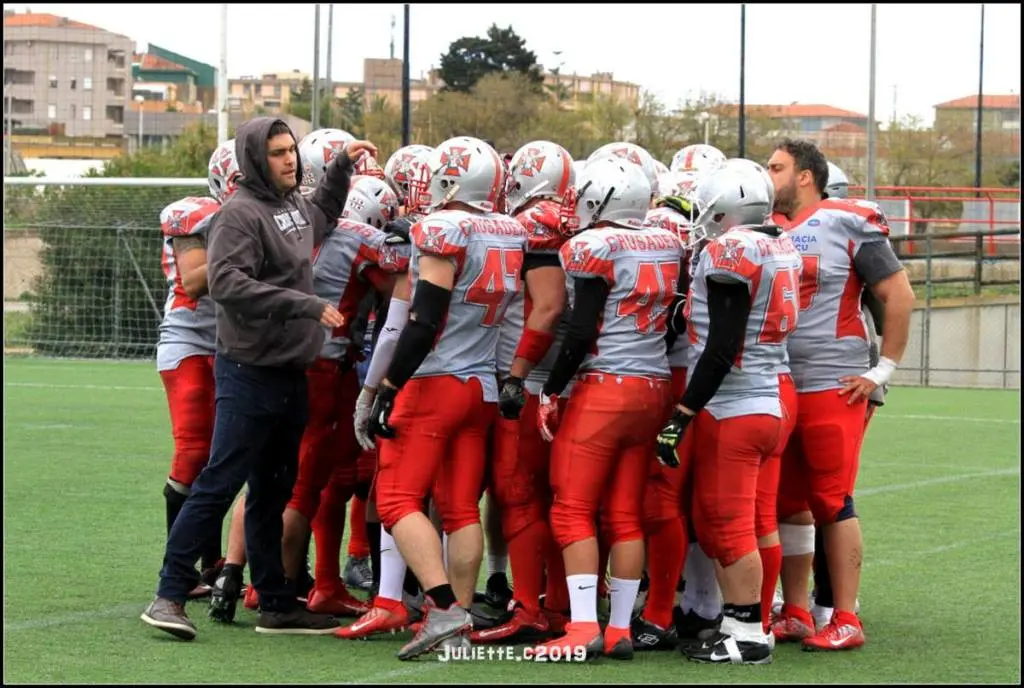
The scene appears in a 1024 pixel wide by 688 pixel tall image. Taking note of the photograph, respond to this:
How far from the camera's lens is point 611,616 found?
20.3ft

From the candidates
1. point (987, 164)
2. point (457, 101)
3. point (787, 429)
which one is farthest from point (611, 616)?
point (987, 164)

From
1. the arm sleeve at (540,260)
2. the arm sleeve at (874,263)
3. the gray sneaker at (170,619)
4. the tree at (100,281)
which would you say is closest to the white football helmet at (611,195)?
the arm sleeve at (540,260)

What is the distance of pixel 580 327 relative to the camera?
6066 mm

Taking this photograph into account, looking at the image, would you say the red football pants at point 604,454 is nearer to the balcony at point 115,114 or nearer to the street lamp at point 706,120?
the street lamp at point 706,120

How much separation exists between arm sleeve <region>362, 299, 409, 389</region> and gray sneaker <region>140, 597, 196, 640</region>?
1139 millimetres

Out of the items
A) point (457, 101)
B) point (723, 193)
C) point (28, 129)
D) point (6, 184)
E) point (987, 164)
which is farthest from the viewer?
point (28, 129)

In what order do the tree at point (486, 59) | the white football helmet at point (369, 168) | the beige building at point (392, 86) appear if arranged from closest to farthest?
1. the white football helmet at point (369, 168)
2. the tree at point (486, 59)
3. the beige building at point (392, 86)

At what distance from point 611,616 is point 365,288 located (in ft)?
6.05

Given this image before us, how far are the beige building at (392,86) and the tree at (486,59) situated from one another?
0.56m

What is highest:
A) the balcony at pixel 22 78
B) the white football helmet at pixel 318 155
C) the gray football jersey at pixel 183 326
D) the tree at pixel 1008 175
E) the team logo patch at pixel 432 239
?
the balcony at pixel 22 78

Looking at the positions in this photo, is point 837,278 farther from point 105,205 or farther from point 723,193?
point 105,205

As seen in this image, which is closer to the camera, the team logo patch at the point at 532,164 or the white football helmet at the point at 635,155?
the team logo patch at the point at 532,164

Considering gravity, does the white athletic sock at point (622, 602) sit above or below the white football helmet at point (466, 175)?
below

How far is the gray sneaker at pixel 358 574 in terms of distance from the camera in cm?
785
